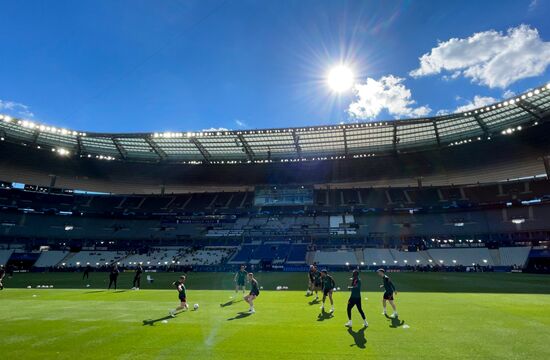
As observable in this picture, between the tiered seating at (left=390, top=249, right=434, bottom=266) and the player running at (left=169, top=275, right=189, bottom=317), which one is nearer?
the player running at (left=169, top=275, right=189, bottom=317)

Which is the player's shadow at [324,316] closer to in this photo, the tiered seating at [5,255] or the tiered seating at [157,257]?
the tiered seating at [157,257]

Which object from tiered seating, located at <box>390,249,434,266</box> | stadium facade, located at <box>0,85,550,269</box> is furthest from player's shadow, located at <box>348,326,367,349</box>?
tiered seating, located at <box>390,249,434,266</box>

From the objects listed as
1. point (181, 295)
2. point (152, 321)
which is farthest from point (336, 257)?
point (152, 321)

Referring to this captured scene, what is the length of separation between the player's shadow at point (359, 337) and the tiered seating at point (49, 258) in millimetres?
59173

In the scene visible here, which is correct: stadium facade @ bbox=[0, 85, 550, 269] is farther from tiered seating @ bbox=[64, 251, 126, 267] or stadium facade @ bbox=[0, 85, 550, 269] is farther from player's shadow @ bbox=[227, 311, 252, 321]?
player's shadow @ bbox=[227, 311, 252, 321]

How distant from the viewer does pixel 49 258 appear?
181ft

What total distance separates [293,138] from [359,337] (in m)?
41.8

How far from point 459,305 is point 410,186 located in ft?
183

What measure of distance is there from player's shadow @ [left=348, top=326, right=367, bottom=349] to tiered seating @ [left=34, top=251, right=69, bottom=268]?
59.2 m

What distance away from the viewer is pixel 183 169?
6281cm

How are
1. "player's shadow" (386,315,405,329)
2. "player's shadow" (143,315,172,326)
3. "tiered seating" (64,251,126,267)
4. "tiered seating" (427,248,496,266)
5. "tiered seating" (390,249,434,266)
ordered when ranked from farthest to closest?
"tiered seating" (64,251,126,267) → "tiered seating" (390,249,434,266) → "tiered seating" (427,248,496,266) → "player's shadow" (143,315,172,326) → "player's shadow" (386,315,405,329)

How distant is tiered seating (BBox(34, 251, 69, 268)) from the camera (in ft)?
176

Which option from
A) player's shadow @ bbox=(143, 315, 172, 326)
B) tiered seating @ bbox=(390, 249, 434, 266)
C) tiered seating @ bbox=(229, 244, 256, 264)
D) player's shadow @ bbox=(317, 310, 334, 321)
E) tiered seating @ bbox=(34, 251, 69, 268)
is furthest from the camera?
tiered seating @ bbox=(229, 244, 256, 264)

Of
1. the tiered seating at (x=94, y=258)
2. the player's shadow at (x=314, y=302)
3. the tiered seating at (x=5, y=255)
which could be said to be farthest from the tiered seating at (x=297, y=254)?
the tiered seating at (x=5, y=255)
